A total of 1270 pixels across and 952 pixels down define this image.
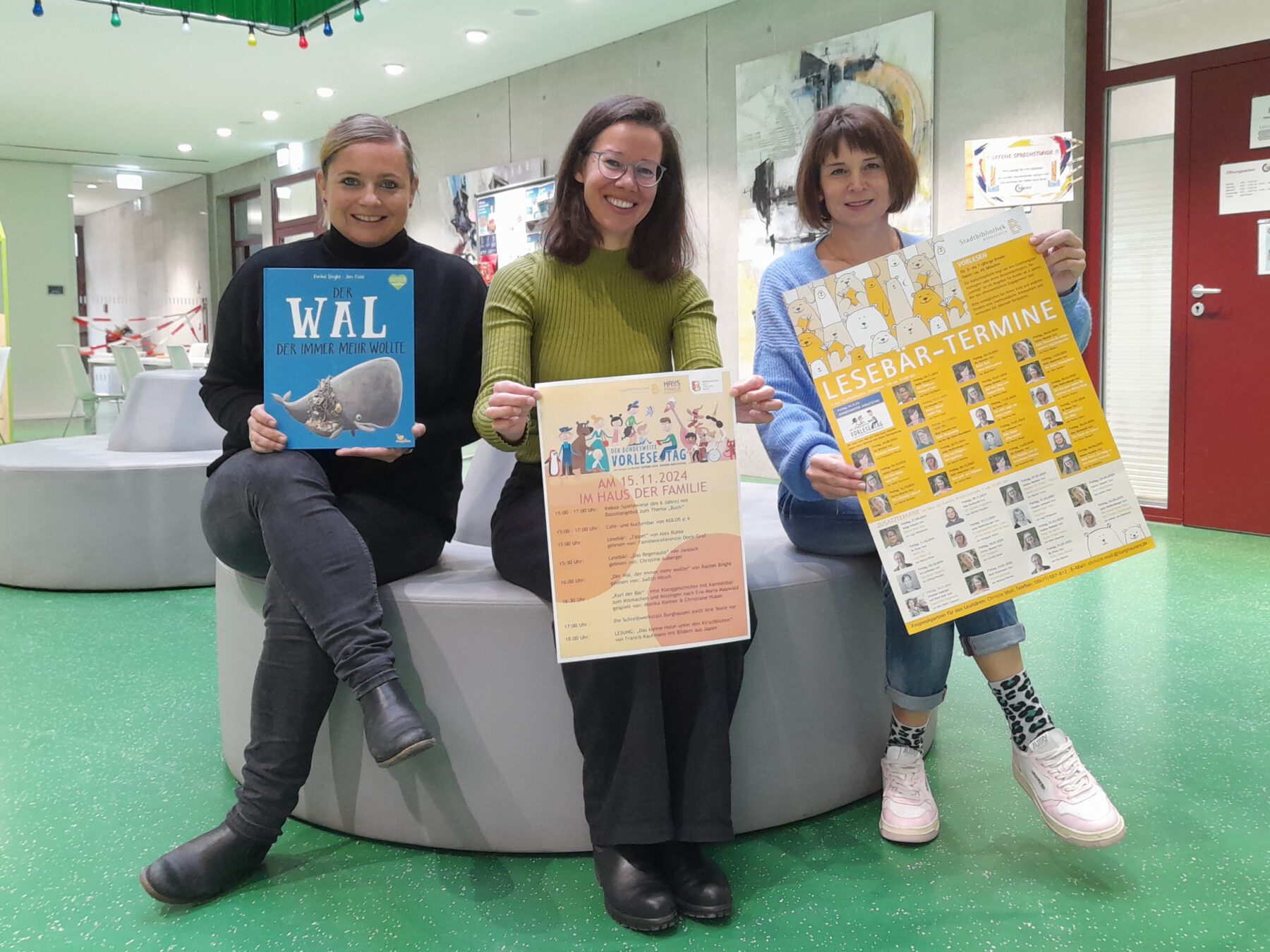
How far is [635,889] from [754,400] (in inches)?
29.9

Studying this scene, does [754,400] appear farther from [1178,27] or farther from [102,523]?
[1178,27]

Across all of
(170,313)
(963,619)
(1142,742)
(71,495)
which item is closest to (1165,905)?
(963,619)

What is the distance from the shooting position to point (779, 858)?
1.72 metres

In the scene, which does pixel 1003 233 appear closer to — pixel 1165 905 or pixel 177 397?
pixel 1165 905

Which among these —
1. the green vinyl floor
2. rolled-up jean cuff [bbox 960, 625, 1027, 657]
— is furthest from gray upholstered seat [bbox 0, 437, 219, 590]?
rolled-up jean cuff [bbox 960, 625, 1027, 657]

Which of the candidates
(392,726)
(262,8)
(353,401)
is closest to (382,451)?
(353,401)

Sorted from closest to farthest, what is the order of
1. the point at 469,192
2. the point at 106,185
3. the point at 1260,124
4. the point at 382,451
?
the point at 382,451 < the point at 1260,124 < the point at 469,192 < the point at 106,185

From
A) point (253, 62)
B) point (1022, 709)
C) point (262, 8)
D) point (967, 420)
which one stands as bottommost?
point (1022, 709)

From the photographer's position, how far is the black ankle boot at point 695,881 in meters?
1.51

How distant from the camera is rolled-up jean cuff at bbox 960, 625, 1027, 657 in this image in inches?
68.8

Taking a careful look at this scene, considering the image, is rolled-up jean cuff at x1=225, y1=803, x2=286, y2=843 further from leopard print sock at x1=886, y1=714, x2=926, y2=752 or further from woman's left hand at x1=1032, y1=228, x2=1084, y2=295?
woman's left hand at x1=1032, y1=228, x2=1084, y2=295

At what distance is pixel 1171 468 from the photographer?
486 centimetres

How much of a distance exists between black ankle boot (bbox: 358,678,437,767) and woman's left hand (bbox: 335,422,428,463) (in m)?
0.40

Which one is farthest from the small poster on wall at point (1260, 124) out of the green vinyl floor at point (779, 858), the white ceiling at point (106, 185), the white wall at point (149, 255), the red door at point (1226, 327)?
the white ceiling at point (106, 185)
